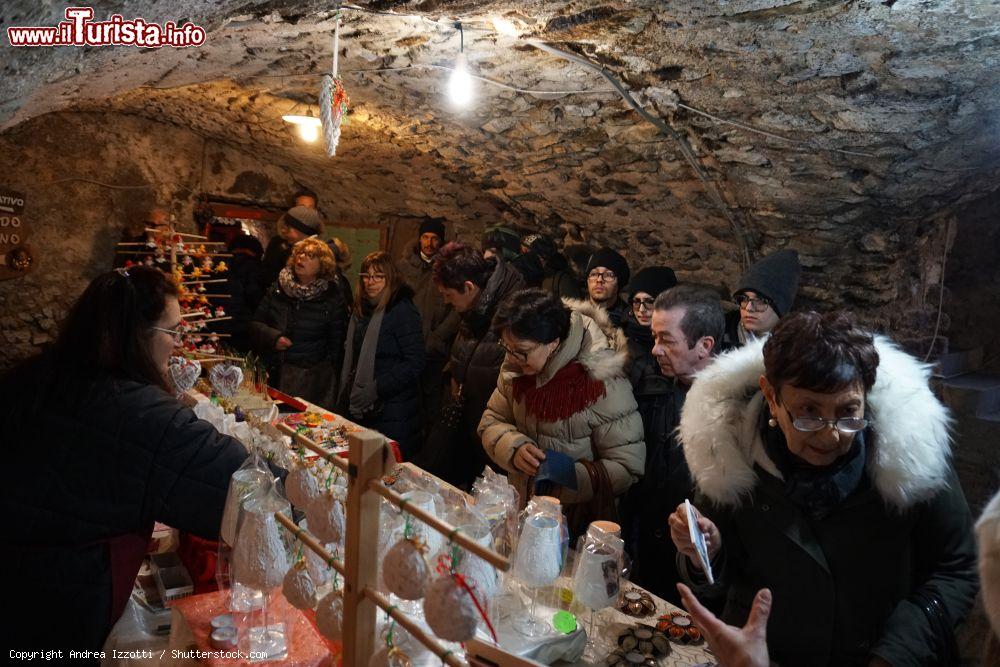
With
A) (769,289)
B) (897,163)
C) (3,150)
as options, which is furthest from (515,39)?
(3,150)

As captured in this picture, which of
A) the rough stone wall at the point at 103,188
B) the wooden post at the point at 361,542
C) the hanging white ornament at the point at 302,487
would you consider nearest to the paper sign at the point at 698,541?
the wooden post at the point at 361,542

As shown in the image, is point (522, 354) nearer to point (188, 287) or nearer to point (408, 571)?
point (408, 571)

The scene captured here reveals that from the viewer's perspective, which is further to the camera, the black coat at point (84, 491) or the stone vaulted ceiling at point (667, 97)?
the stone vaulted ceiling at point (667, 97)

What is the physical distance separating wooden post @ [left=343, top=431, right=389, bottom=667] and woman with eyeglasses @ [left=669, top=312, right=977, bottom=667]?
2.79 feet

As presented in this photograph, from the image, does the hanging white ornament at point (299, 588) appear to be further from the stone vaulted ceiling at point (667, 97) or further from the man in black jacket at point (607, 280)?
the man in black jacket at point (607, 280)

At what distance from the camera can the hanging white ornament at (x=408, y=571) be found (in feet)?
3.76

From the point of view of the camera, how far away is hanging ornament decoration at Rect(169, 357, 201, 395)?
284cm

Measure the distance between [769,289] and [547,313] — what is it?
1497mm

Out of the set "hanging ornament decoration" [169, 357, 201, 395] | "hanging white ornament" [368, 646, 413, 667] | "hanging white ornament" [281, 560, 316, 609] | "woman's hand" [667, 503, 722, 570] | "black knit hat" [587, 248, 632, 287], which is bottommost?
"hanging white ornament" [368, 646, 413, 667]

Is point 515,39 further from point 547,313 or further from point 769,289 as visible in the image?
point 769,289

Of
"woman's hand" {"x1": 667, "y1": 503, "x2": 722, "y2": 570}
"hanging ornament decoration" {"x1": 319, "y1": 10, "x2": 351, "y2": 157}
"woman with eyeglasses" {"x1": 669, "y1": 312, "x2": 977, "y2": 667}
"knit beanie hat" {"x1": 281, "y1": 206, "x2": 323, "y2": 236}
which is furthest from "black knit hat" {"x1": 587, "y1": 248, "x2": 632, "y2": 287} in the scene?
"woman's hand" {"x1": 667, "y1": 503, "x2": 722, "y2": 570}

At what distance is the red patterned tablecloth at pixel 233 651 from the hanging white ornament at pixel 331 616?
0.38 feet

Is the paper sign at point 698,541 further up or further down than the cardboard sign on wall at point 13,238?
further down

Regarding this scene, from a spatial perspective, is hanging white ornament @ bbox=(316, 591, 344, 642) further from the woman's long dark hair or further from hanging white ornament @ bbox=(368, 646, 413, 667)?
the woman's long dark hair
